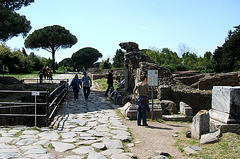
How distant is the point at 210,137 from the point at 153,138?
4.68 feet

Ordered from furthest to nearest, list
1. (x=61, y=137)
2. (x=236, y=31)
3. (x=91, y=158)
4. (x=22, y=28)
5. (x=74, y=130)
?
1. (x=236, y=31)
2. (x=22, y=28)
3. (x=74, y=130)
4. (x=61, y=137)
5. (x=91, y=158)

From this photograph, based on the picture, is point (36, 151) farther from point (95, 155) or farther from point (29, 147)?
point (95, 155)

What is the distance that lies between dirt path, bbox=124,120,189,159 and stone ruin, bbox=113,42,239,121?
0.89m

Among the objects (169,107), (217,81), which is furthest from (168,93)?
(217,81)

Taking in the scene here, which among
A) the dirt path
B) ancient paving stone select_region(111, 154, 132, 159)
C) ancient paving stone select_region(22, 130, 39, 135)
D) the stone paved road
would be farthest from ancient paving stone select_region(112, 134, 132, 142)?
ancient paving stone select_region(22, 130, 39, 135)

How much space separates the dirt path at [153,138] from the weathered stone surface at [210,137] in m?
0.60

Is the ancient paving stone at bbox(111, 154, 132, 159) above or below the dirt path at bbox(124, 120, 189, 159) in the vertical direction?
above

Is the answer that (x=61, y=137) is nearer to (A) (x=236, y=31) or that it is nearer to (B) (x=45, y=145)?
(B) (x=45, y=145)

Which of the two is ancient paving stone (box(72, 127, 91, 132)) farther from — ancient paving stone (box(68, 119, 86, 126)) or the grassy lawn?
the grassy lawn

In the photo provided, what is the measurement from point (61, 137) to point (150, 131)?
2.43m

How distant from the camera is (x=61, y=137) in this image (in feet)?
18.1

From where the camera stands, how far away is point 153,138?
577 centimetres

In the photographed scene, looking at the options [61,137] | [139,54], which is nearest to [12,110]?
[61,137]

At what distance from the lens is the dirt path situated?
470 centimetres
